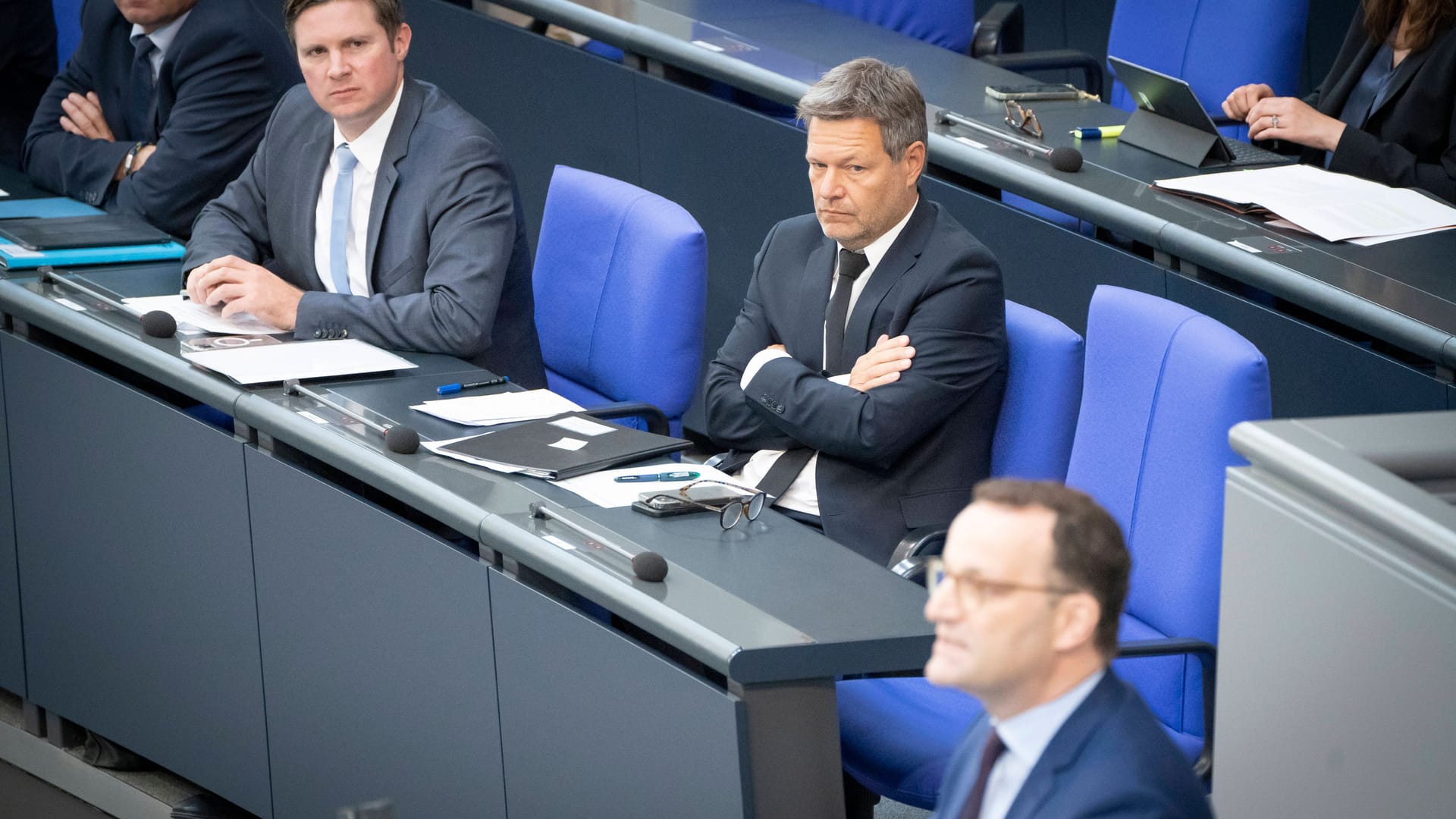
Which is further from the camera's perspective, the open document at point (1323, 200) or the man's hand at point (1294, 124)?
the man's hand at point (1294, 124)

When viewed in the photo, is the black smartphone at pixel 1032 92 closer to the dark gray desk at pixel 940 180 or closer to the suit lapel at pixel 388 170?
the dark gray desk at pixel 940 180

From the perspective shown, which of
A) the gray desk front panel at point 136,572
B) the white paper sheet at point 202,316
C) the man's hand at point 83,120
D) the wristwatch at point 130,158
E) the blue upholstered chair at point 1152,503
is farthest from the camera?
the man's hand at point 83,120

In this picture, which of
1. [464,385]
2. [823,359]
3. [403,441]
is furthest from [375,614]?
[823,359]

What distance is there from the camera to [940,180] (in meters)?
4.01

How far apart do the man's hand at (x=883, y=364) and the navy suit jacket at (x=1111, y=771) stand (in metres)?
1.36

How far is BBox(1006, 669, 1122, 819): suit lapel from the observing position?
1.49 m

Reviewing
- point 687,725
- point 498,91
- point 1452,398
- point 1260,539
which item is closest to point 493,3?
point 498,91

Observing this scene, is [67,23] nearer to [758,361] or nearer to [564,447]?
[758,361]

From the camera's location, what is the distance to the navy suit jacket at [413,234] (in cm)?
323

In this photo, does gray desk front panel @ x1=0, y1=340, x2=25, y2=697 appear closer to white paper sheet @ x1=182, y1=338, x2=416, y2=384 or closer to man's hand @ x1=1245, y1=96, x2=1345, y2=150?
white paper sheet @ x1=182, y1=338, x2=416, y2=384

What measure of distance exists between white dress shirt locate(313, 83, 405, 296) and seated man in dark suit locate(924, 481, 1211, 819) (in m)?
2.13

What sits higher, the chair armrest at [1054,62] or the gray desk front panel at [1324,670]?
the chair armrest at [1054,62]

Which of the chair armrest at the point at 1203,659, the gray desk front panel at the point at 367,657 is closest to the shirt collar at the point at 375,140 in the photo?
the gray desk front panel at the point at 367,657

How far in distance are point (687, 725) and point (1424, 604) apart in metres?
0.88
